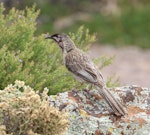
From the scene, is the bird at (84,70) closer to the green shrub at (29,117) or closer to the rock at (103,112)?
the rock at (103,112)

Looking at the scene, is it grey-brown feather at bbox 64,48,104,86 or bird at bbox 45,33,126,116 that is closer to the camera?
bird at bbox 45,33,126,116

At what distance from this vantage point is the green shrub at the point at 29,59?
307 inches

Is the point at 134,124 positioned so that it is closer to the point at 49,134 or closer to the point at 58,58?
the point at 49,134

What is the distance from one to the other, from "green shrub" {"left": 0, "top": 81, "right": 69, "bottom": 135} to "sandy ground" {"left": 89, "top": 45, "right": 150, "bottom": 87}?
995 centimetres

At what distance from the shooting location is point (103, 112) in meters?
7.08

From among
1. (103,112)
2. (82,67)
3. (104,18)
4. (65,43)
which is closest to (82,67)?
(82,67)

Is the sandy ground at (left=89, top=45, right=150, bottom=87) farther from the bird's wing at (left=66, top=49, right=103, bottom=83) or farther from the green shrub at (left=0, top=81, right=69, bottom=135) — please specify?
the green shrub at (left=0, top=81, right=69, bottom=135)

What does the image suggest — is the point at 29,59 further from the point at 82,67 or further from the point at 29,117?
the point at 29,117

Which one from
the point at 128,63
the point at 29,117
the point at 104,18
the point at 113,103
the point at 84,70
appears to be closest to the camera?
the point at 29,117

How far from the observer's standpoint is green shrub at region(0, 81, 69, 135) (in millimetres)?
5766

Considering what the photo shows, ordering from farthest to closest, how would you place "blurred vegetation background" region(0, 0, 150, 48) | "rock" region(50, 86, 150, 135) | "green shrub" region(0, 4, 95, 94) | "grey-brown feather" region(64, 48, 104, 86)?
1. "blurred vegetation background" region(0, 0, 150, 48)
2. "green shrub" region(0, 4, 95, 94)
3. "grey-brown feather" region(64, 48, 104, 86)
4. "rock" region(50, 86, 150, 135)

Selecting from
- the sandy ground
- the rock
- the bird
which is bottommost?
the rock

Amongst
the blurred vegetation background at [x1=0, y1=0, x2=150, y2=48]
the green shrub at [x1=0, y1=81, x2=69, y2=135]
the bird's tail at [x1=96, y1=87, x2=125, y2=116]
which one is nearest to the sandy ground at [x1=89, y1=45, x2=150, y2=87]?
the blurred vegetation background at [x1=0, y1=0, x2=150, y2=48]

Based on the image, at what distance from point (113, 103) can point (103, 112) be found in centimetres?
13
